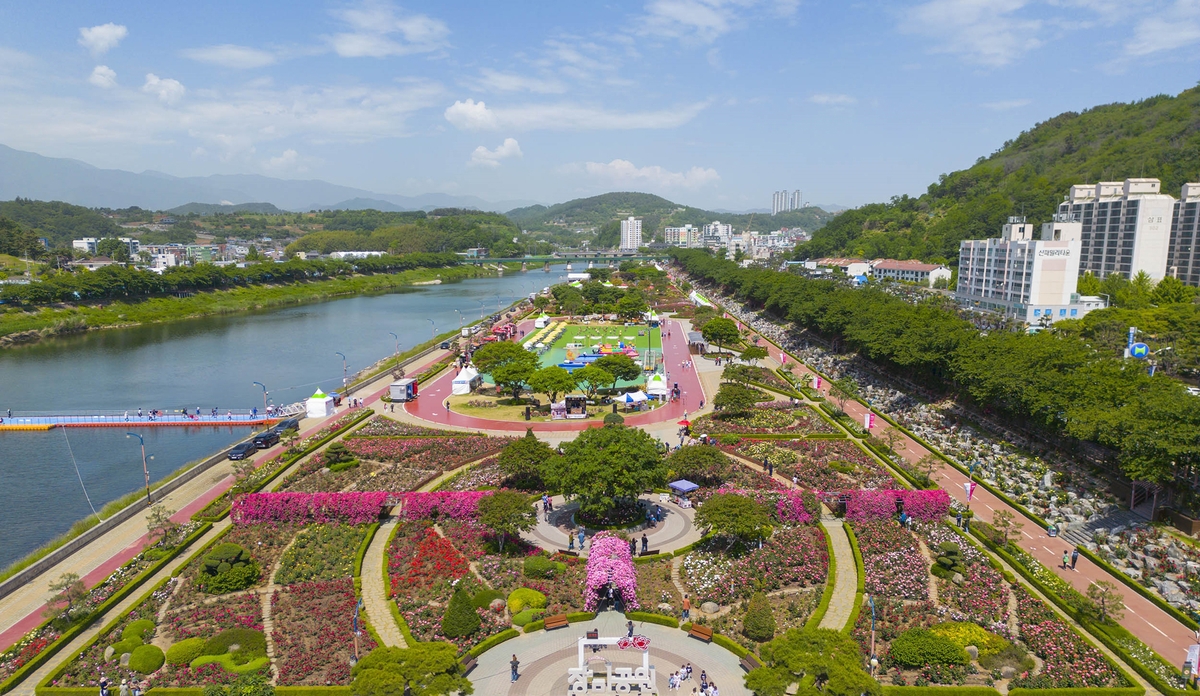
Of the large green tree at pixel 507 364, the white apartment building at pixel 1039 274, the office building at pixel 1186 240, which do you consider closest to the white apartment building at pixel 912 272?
the office building at pixel 1186 240

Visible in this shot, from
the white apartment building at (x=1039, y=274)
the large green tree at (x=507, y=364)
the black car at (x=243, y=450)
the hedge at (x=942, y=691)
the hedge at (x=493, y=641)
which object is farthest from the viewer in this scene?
the white apartment building at (x=1039, y=274)

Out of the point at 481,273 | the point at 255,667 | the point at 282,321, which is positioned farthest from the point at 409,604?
the point at 481,273

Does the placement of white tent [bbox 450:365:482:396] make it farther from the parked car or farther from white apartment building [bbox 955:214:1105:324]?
white apartment building [bbox 955:214:1105:324]

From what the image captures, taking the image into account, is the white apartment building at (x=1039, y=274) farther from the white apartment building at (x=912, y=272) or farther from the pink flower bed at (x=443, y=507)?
the pink flower bed at (x=443, y=507)

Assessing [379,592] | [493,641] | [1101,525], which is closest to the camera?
[493,641]

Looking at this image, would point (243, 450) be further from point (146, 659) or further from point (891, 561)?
point (891, 561)

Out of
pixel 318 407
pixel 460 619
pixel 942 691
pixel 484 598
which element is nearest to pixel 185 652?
pixel 460 619
